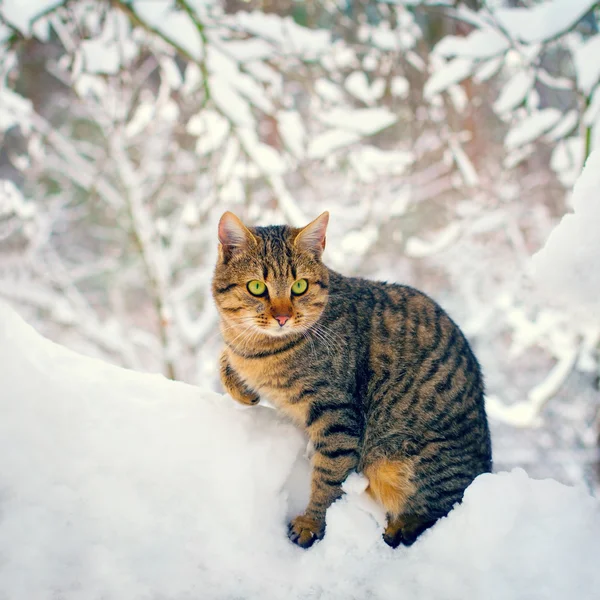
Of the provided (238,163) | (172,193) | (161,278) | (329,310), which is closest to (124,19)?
(238,163)

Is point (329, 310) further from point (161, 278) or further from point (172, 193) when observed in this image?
point (172, 193)

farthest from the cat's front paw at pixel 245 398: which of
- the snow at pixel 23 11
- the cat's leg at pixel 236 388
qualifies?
the snow at pixel 23 11

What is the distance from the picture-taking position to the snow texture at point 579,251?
4.14ft

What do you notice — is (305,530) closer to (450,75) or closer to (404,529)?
(404,529)

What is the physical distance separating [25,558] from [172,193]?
7743 mm

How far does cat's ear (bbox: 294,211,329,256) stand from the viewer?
2.08 metres

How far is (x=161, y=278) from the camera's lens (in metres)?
5.64

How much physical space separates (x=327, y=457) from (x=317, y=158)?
89.8 inches

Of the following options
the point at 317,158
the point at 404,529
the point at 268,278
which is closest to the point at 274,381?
the point at 268,278

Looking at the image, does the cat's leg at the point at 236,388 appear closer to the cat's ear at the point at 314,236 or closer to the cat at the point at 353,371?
the cat at the point at 353,371

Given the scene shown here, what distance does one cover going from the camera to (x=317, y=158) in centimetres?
349

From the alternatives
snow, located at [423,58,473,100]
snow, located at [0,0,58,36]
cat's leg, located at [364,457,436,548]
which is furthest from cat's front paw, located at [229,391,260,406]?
snow, located at [0,0,58,36]

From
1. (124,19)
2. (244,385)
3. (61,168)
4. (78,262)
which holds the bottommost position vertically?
(78,262)

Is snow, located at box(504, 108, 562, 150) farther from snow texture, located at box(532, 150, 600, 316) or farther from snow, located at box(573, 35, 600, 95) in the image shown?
snow texture, located at box(532, 150, 600, 316)
